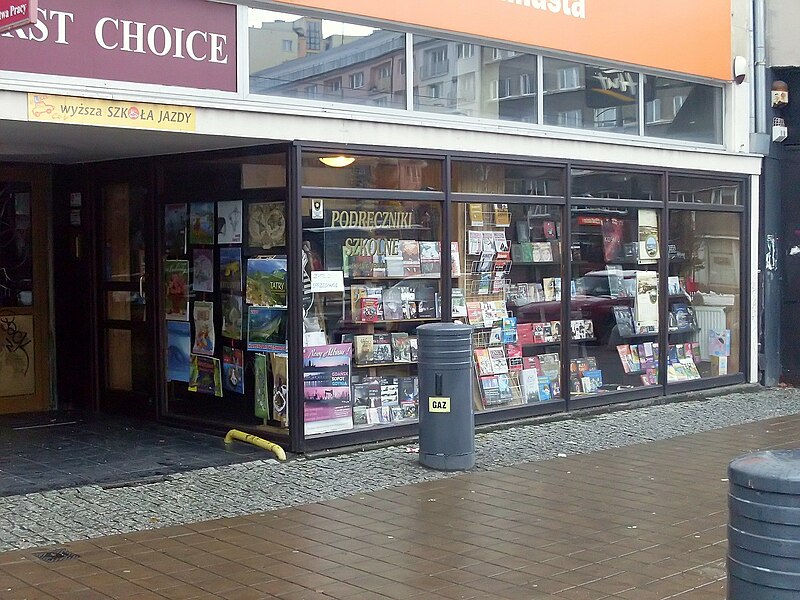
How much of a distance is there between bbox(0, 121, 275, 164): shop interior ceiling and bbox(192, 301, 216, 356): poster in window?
4.88ft

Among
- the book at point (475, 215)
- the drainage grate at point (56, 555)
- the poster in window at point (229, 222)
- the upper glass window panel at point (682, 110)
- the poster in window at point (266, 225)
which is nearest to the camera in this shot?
the drainage grate at point (56, 555)

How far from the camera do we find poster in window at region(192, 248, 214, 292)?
391 inches

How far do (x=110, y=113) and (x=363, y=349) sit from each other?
3.24 meters

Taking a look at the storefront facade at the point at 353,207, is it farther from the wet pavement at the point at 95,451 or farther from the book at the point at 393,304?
the wet pavement at the point at 95,451

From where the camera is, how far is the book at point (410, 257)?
1001cm

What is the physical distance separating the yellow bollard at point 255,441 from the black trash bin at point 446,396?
1259mm

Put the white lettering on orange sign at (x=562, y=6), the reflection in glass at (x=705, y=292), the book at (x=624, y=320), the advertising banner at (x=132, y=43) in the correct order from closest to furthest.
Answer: the advertising banner at (x=132, y=43), the white lettering on orange sign at (x=562, y=6), the book at (x=624, y=320), the reflection in glass at (x=705, y=292)

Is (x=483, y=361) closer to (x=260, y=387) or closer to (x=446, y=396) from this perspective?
(x=446, y=396)

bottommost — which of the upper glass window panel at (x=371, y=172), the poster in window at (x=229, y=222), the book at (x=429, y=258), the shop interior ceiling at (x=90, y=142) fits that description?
the book at (x=429, y=258)

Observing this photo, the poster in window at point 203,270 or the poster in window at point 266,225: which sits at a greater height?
the poster in window at point 266,225

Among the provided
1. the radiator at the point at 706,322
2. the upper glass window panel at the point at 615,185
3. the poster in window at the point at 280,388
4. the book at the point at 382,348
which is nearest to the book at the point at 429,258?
the book at the point at 382,348

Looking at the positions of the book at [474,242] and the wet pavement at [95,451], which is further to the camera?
the book at [474,242]

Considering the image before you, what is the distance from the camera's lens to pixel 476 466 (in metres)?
8.88

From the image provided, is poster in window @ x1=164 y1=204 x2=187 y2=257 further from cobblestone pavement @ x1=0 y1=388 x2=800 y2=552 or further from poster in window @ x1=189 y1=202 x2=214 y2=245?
cobblestone pavement @ x1=0 y1=388 x2=800 y2=552
